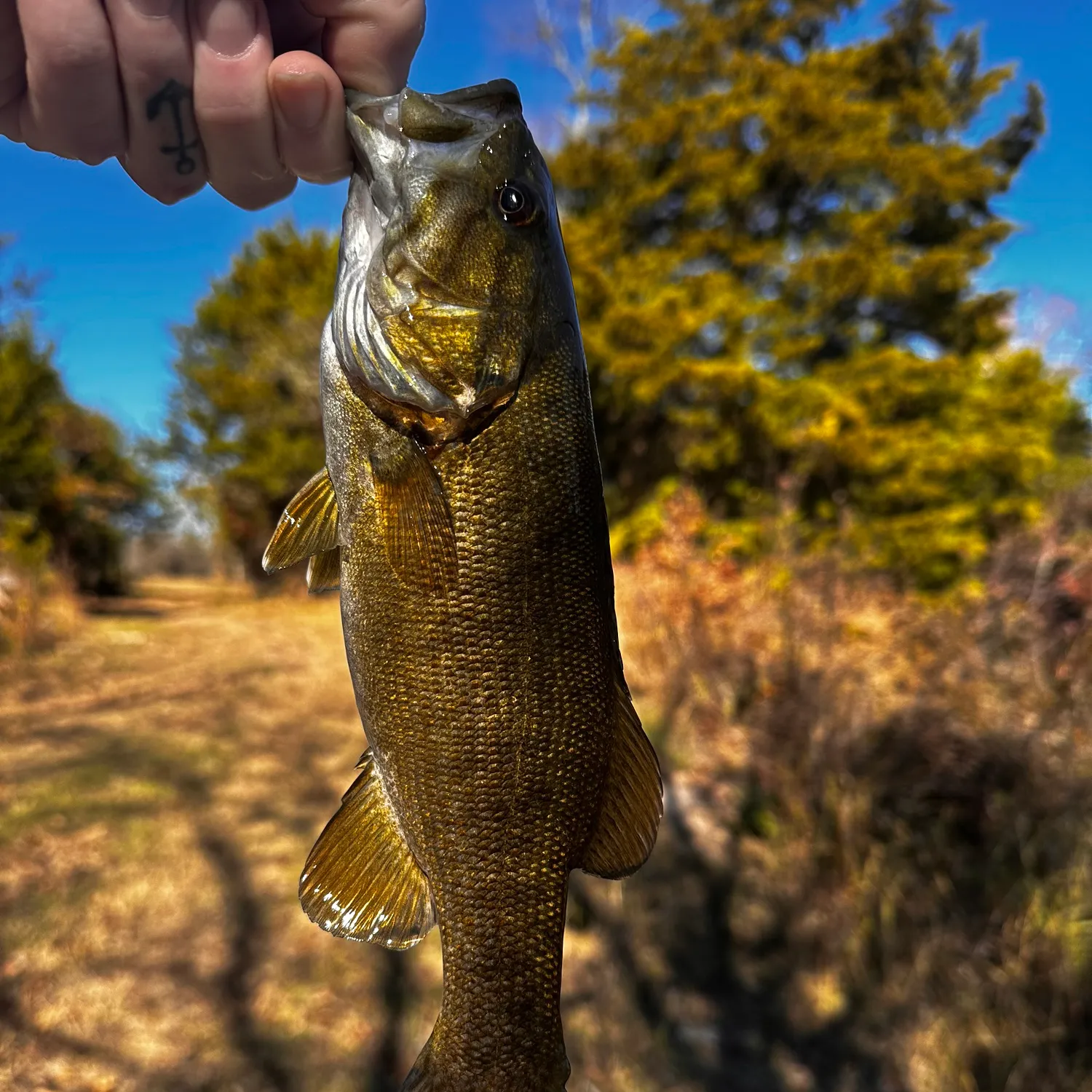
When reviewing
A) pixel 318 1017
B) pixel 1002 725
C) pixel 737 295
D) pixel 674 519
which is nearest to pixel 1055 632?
pixel 1002 725

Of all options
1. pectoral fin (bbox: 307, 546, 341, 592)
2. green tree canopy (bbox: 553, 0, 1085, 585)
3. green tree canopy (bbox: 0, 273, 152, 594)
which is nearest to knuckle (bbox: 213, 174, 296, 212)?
pectoral fin (bbox: 307, 546, 341, 592)

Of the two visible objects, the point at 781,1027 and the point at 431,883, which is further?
the point at 781,1027

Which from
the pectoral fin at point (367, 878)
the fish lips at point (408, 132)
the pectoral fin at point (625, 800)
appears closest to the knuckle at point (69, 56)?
the fish lips at point (408, 132)

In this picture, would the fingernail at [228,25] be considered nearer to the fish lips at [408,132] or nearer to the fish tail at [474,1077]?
the fish lips at [408,132]

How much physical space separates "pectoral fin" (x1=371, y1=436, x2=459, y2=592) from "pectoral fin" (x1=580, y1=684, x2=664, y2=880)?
1.33 feet

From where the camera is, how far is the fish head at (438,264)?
1321mm

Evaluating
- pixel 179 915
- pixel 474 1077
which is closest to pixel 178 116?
pixel 474 1077

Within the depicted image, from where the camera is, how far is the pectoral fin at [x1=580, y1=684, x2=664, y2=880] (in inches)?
54.1

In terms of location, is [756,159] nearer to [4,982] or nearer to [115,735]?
[115,735]

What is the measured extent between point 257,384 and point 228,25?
633 inches

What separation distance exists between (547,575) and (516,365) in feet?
1.23

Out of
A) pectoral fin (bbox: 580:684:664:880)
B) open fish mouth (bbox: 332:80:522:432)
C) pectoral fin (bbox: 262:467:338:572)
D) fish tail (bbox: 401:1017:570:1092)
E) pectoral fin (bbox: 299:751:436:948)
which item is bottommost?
fish tail (bbox: 401:1017:570:1092)

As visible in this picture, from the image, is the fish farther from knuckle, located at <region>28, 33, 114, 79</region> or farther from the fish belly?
knuckle, located at <region>28, 33, 114, 79</region>

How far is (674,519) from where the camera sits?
27.7 ft
